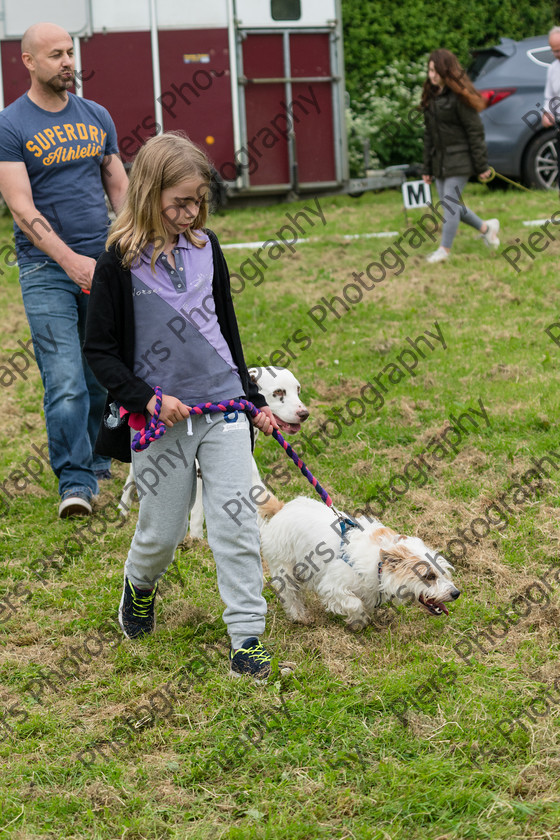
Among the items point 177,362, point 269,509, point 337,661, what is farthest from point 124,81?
point 337,661

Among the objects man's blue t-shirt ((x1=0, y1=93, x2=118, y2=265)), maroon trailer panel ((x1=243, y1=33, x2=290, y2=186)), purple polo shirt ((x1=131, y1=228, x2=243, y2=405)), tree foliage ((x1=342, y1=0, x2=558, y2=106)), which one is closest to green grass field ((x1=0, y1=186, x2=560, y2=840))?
purple polo shirt ((x1=131, y1=228, x2=243, y2=405))

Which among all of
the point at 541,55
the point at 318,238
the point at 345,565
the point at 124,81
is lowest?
the point at 318,238

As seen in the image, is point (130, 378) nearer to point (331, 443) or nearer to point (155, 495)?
point (155, 495)

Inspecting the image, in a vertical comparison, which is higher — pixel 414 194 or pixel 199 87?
pixel 199 87

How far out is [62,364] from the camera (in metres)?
5.18

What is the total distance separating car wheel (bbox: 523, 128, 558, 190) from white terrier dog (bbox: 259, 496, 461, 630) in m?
10.0

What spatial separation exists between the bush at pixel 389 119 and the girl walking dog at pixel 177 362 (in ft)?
44.9

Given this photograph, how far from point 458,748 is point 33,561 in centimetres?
254

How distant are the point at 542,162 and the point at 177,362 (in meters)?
10.8

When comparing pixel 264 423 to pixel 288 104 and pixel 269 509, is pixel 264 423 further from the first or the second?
pixel 288 104

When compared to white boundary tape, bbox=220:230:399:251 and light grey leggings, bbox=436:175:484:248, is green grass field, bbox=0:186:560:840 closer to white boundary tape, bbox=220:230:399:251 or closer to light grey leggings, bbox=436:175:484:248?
light grey leggings, bbox=436:175:484:248

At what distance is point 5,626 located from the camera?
414cm

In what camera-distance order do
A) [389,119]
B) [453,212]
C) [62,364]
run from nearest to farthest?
[62,364] → [453,212] → [389,119]

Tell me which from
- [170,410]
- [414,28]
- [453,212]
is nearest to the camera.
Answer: [170,410]
